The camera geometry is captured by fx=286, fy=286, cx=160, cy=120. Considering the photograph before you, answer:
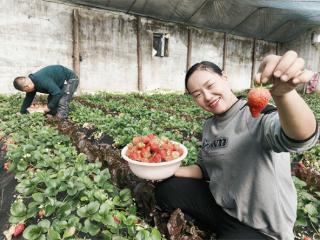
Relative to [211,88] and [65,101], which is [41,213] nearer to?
[211,88]

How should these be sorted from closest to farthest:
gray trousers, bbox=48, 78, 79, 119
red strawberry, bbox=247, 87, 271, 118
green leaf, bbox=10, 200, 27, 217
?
red strawberry, bbox=247, 87, 271, 118
green leaf, bbox=10, 200, 27, 217
gray trousers, bbox=48, 78, 79, 119

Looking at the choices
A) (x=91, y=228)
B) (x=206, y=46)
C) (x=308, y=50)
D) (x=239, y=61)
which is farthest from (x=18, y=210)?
(x=308, y=50)

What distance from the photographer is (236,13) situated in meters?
14.0

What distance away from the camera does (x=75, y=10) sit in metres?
11.1

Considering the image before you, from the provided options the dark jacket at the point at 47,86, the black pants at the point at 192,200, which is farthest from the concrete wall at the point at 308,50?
the black pants at the point at 192,200

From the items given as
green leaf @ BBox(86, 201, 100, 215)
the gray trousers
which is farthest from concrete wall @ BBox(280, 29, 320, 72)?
green leaf @ BBox(86, 201, 100, 215)

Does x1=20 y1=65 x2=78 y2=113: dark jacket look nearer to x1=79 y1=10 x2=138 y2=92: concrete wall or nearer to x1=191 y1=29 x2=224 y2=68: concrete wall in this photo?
x1=79 y1=10 x2=138 y2=92: concrete wall

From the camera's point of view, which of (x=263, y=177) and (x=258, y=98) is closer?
(x=258, y=98)

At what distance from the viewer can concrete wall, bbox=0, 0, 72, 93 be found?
973cm

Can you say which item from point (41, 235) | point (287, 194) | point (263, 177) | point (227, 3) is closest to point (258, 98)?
point (263, 177)

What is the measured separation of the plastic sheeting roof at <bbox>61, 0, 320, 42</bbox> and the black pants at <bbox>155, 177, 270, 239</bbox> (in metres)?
10.5

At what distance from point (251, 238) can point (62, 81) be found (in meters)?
6.16

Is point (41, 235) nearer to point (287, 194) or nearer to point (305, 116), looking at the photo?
point (287, 194)

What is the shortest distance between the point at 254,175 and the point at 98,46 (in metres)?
11.0
